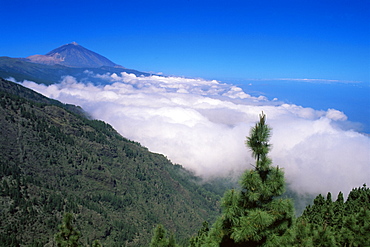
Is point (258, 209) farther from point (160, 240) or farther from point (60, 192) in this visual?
point (60, 192)

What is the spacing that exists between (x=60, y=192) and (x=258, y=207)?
148m

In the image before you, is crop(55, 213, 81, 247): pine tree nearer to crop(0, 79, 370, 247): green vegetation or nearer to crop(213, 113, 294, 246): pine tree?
crop(0, 79, 370, 247): green vegetation

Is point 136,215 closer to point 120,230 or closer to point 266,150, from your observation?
point 120,230

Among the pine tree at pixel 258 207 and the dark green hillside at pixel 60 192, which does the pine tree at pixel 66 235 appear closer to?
the pine tree at pixel 258 207

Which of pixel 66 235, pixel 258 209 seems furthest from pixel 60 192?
pixel 258 209

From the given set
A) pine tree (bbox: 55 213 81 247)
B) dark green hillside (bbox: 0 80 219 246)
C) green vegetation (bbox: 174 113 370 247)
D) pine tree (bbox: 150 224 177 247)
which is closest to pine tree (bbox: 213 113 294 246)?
green vegetation (bbox: 174 113 370 247)

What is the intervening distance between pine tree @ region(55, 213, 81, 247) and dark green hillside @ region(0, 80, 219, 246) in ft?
276

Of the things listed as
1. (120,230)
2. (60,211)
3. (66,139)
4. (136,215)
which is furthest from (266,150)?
(66,139)

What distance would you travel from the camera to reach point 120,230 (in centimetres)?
13462

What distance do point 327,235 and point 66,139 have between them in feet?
624

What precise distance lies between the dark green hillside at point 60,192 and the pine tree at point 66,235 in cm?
8404

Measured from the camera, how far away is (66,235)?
16.0 meters

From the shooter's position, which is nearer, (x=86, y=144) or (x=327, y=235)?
(x=327, y=235)

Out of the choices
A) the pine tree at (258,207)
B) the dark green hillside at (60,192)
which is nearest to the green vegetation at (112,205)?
the pine tree at (258,207)
